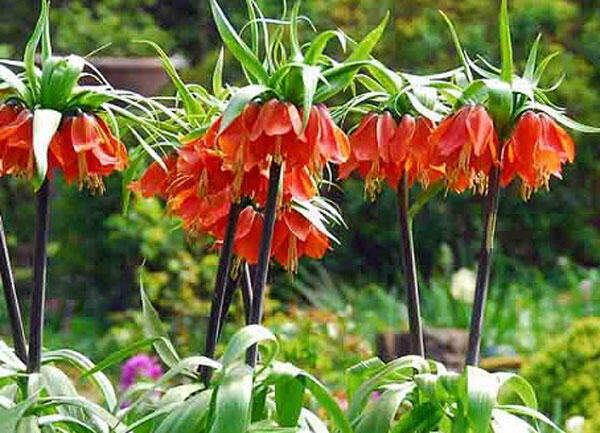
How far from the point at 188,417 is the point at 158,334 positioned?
0.78ft

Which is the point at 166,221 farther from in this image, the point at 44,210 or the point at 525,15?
the point at 44,210

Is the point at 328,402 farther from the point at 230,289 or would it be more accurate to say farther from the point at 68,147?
the point at 68,147

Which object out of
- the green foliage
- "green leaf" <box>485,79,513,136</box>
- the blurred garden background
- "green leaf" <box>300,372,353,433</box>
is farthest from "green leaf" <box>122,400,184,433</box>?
the blurred garden background

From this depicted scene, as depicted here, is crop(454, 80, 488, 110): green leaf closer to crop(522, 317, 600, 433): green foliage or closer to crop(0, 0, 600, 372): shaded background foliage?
crop(522, 317, 600, 433): green foliage

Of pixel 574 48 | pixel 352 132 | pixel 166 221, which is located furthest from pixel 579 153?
pixel 352 132

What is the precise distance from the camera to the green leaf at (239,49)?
1.46m

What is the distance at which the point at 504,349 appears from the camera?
471 centimetres

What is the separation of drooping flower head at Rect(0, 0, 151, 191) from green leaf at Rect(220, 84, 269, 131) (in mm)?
144

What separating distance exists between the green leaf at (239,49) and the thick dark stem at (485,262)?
0.90 feet

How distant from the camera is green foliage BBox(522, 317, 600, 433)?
10.8ft

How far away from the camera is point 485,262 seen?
63.0 inches

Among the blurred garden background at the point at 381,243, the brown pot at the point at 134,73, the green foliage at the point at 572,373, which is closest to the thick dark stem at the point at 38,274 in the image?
the green foliage at the point at 572,373

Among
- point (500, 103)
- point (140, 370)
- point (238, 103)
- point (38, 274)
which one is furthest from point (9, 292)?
point (140, 370)

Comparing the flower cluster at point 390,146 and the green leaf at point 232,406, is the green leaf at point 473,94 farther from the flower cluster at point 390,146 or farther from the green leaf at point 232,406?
the green leaf at point 232,406
